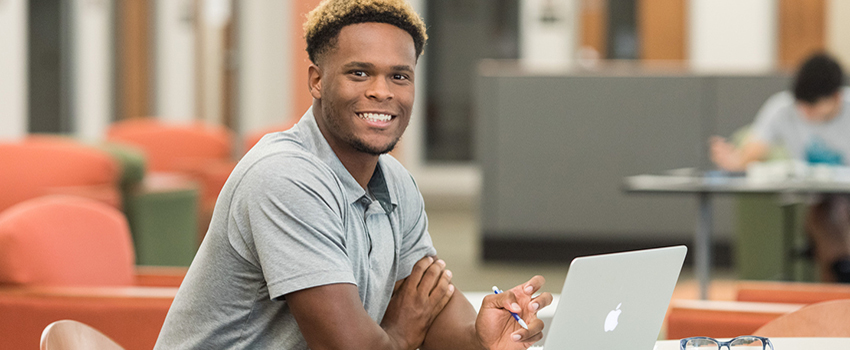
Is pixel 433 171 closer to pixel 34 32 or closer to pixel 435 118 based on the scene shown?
pixel 435 118

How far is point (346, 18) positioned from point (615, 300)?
551 millimetres

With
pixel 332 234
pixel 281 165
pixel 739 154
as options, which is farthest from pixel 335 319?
pixel 739 154

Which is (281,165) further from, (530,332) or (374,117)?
(530,332)

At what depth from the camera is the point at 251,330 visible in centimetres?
134

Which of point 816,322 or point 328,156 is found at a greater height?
point 328,156

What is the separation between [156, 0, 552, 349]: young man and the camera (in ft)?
4.07

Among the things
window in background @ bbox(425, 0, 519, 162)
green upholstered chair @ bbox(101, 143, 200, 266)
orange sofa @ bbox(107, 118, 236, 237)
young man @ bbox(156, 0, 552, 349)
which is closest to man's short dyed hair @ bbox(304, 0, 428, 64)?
young man @ bbox(156, 0, 552, 349)

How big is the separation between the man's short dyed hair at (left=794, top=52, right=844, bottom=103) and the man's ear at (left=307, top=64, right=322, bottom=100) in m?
3.45

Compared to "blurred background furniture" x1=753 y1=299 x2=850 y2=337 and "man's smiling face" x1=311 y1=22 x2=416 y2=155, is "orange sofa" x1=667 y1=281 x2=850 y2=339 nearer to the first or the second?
"blurred background furniture" x1=753 y1=299 x2=850 y2=337

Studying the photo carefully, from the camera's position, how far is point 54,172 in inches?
159

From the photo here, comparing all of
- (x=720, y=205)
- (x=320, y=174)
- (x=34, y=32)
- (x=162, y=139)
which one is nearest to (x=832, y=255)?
(x=720, y=205)

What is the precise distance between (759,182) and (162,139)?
3.88 meters

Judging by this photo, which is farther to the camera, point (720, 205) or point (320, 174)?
point (720, 205)

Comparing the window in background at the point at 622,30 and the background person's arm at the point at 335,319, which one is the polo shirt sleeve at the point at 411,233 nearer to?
the background person's arm at the point at 335,319
